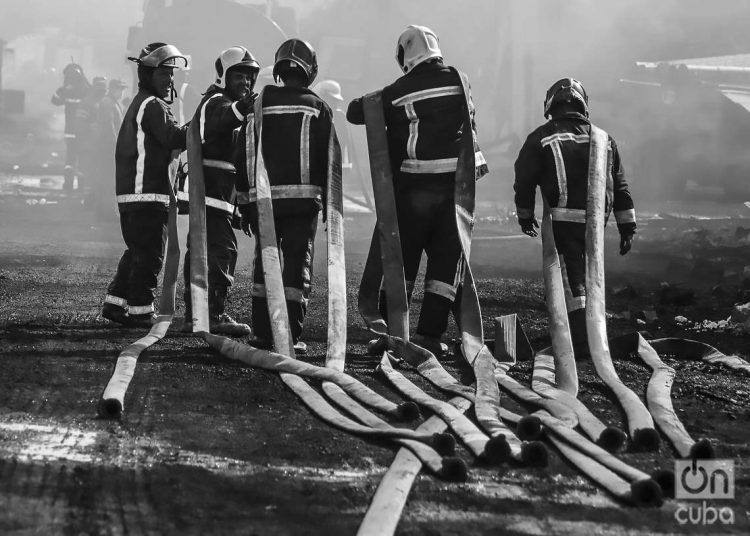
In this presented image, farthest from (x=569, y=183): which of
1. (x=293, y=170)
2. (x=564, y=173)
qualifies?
(x=293, y=170)

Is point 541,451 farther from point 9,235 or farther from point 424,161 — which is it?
point 9,235

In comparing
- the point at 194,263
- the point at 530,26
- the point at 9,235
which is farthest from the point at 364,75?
the point at 194,263

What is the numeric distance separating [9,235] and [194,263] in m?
9.51

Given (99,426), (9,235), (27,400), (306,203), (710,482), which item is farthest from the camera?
(9,235)

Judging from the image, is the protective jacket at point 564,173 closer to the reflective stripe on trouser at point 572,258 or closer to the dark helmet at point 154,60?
the reflective stripe on trouser at point 572,258

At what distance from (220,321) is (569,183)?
2531 millimetres

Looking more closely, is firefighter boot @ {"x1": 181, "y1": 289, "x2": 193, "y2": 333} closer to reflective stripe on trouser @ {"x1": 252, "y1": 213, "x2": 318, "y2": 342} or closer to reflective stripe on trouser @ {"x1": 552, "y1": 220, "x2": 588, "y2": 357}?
reflective stripe on trouser @ {"x1": 252, "y1": 213, "x2": 318, "y2": 342}

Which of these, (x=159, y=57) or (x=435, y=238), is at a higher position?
(x=159, y=57)

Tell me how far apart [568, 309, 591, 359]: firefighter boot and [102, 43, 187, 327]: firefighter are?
2926 mm

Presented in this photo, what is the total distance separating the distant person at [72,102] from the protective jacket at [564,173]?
15.7m

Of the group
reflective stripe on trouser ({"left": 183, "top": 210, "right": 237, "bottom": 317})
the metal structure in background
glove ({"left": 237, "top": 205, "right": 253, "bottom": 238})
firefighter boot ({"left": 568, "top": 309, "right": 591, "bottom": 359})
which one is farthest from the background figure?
firefighter boot ({"left": 568, "top": 309, "right": 591, "bottom": 359})

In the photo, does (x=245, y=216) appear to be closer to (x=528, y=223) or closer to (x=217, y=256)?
(x=217, y=256)

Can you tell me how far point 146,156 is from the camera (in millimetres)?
7426

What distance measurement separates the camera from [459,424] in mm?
4488
